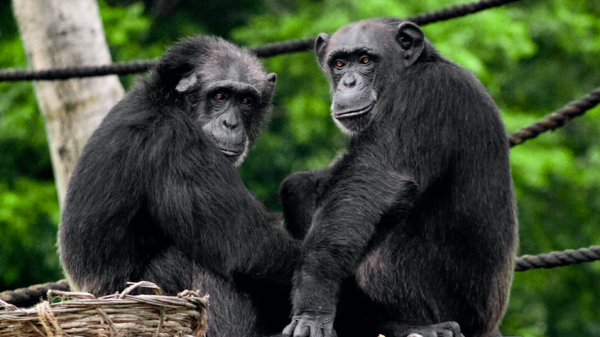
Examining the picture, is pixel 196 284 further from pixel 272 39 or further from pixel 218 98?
pixel 272 39

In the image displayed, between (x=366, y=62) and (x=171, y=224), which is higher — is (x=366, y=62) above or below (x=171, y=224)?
above

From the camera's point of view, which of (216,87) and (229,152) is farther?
(216,87)

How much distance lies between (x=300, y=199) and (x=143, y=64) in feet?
6.14

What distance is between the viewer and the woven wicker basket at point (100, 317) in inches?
93.0

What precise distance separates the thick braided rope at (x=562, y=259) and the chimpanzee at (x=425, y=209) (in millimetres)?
1026

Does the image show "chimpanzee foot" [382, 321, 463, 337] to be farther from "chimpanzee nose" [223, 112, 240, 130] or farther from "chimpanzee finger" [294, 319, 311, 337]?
"chimpanzee nose" [223, 112, 240, 130]

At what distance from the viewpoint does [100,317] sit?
2.42 meters

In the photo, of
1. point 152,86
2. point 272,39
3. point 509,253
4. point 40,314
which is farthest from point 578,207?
point 40,314

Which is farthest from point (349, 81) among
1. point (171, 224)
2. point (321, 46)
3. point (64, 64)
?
point (64, 64)

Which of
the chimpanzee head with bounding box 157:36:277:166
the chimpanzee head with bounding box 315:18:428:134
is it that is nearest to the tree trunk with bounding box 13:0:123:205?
the chimpanzee head with bounding box 157:36:277:166

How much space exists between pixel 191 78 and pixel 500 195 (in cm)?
202

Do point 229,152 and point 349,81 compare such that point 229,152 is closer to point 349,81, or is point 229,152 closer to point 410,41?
point 349,81

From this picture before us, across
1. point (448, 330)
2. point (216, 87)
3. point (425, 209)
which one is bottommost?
point (448, 330)

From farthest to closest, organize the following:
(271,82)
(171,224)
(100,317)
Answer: (271,82)
(171,224)
(100,317)
